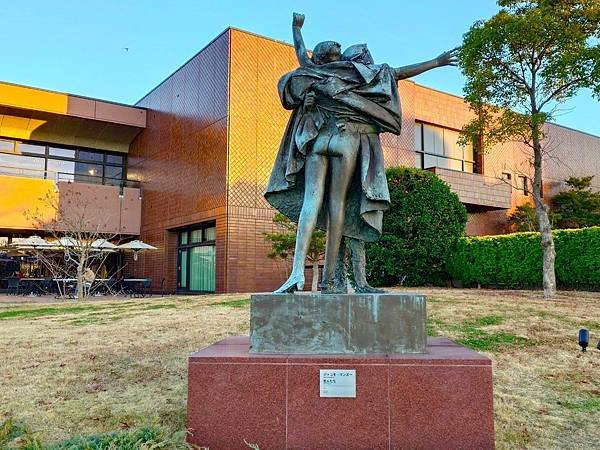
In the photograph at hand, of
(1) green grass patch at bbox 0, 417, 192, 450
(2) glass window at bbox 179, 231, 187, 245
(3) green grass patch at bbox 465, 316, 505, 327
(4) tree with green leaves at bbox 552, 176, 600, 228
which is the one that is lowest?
(1) green grass patch at bbox 0, 417, 192, 450

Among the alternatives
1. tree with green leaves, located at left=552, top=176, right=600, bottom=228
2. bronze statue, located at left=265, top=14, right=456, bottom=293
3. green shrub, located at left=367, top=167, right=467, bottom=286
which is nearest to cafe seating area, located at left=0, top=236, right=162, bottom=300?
green shrub, located at left=367, top=167, right=467, bottom=286

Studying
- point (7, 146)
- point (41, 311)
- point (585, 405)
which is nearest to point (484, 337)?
point (585, 405)

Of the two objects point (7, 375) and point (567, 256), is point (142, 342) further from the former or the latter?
point (567, 256)

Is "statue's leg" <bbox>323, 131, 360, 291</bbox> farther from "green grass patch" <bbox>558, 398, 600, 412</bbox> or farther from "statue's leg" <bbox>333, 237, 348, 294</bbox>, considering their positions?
"green grass patch" <bbox>558, 398, 600, 412</bbox>

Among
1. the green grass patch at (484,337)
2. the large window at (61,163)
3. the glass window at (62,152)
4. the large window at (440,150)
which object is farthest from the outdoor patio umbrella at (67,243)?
the large window at (440,150)

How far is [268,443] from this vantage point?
3389 mm

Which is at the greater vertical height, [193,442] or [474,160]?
[474,160]

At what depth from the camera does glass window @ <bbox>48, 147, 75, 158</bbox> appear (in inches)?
930

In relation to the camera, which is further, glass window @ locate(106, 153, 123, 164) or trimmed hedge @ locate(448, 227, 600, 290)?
glass window @ locate(106, 153, 123, 164)

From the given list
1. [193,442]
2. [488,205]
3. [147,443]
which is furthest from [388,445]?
[488,205]

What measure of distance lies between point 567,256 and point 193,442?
12.2 m

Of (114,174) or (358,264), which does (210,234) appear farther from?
(358,264)

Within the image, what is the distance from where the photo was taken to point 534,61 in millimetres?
12430

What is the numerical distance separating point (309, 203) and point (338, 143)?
0.50m
